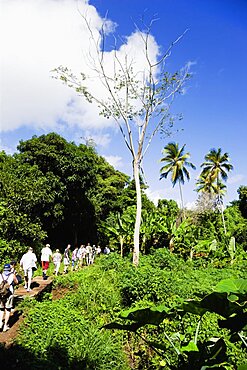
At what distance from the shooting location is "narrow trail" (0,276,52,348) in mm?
6388

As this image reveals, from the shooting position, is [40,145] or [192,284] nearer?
[192,284]

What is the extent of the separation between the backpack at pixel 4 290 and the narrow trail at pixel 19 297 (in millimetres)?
739

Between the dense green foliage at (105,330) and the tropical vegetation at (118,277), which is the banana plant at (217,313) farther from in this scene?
the dense green foliage at (105,330)

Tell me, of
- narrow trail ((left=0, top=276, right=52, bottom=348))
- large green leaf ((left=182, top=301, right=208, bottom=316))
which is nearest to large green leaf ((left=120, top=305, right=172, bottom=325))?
large green leaf ((left=182, top=301, right=208, bottom=316))

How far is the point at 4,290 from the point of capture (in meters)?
6.29

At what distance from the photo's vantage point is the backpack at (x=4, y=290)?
20.6 feet

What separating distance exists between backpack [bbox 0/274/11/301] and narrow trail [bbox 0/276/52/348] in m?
0.74

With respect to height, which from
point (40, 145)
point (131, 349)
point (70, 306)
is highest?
point (40, 145)

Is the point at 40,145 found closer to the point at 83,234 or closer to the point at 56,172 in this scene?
the point at 56,172

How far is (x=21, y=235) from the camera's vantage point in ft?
43.0

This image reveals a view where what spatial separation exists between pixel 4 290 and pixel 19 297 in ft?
6.93

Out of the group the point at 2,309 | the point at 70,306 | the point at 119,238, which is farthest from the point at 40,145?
the point at 2,309

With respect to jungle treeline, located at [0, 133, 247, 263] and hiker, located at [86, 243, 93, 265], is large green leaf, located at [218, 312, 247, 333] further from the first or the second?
hiker, located at [86, 243, 93, 265]

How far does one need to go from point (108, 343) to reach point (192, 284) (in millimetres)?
2962
